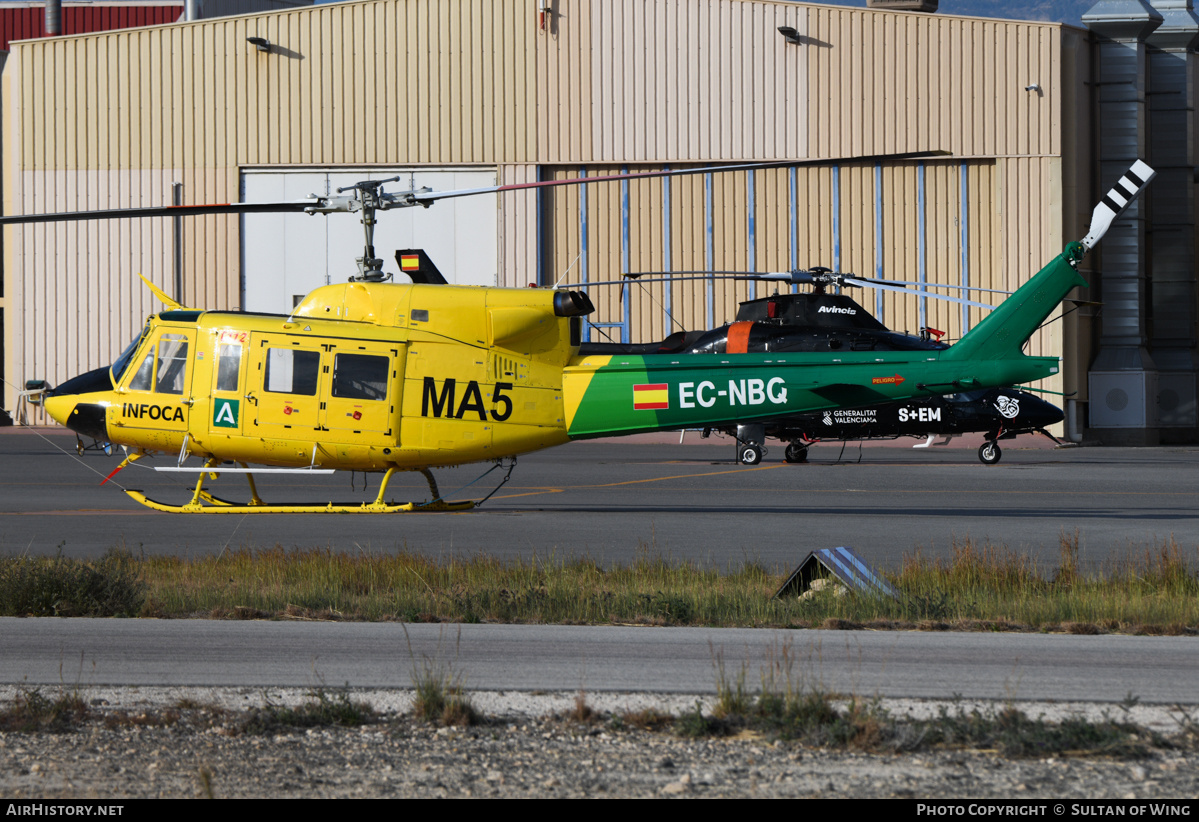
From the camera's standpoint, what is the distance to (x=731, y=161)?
38906mm

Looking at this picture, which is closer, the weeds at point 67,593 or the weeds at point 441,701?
the weeds at point 441,701

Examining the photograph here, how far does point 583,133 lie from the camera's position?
3947 centimetres

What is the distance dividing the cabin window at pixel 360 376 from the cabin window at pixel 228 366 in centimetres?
126

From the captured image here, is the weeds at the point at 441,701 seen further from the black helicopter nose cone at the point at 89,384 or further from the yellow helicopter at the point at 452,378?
the black helicopter nose cone at the point at 89,384

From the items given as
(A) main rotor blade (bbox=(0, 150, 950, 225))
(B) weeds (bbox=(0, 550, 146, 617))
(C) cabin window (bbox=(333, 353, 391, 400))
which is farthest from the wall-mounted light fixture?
(B) weeds (bbox=(0, 550, 146, 617))

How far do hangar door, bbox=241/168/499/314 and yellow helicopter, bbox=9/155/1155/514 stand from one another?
2494 cm

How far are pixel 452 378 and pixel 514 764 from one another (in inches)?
389

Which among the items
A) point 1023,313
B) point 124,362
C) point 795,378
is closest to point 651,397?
point 795,378

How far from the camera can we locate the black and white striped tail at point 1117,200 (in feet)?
49.4

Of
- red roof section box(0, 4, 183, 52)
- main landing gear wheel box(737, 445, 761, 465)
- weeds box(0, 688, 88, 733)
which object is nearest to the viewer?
weeds box(0, 688, 88, 733)

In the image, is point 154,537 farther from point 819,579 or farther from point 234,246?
point 234,246

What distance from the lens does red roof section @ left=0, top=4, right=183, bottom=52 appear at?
185 ft

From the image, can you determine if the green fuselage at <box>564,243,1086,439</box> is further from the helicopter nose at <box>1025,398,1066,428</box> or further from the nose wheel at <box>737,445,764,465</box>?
the helicopter nose at <box>1025,398,1066,428</box>

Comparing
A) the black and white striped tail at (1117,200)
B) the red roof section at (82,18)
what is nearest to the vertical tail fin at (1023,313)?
the black and white striped tail at (1117,200)
